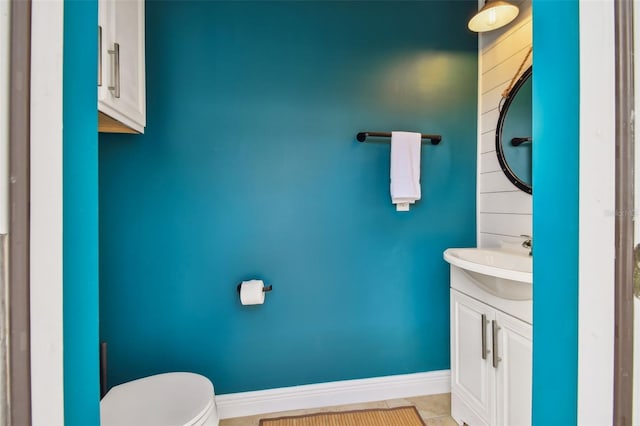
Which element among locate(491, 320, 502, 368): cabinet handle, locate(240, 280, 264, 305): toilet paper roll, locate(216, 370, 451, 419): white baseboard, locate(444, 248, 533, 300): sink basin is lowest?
locate(216, 370, 451, 419): white baseboard

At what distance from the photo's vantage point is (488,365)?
129cm

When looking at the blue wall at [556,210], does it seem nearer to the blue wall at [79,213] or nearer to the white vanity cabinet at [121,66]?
the blue wall at [79,213]

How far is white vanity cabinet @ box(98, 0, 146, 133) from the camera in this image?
102 centimetres

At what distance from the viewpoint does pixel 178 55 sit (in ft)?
4.90

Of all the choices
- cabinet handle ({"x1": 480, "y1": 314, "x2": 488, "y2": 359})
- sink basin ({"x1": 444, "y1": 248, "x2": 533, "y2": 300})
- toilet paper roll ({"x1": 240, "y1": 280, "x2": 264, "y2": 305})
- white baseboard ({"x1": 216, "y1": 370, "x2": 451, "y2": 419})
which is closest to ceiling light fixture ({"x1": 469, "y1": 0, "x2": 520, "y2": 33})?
sink basin ({"x1": 444, "y1": 248, "x2": 533, "y2": 300})

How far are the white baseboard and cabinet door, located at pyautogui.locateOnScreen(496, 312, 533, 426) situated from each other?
0.54 metres

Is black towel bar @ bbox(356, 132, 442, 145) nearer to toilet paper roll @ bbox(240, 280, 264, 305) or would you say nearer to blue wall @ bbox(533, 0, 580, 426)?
toilet paper roll @ bbox(240, 280, 264, 305)

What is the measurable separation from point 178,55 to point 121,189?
2.43ft

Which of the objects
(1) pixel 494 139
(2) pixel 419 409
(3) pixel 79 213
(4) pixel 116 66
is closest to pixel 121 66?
(4) pixel 116 66

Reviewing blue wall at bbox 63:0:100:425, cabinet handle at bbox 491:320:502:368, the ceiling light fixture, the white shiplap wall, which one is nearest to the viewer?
blue wall at bbox 63:0:100:425

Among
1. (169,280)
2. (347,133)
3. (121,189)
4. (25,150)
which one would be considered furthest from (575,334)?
(121,189)

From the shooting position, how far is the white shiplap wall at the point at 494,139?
1510 millimetres

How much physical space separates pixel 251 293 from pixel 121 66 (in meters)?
1.11

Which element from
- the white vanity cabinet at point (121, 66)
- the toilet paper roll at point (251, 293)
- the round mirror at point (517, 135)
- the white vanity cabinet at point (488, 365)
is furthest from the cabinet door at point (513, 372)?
the white vanity cabinet at point (121, 66)
